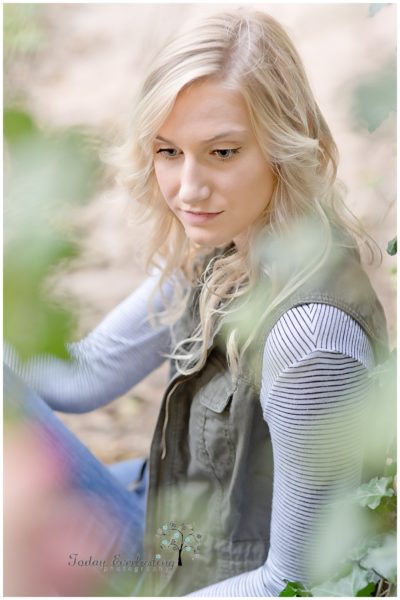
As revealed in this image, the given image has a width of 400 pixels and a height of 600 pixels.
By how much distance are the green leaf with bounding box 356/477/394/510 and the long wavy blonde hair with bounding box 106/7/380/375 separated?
277mm

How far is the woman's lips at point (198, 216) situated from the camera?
108 cm

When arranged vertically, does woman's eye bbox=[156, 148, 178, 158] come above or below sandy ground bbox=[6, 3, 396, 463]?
below

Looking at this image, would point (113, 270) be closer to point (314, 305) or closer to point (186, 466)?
point (186, 466)

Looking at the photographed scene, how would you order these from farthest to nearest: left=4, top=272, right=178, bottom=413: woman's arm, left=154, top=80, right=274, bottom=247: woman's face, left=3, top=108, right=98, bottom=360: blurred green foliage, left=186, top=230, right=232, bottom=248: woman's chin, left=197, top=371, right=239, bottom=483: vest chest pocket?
left=4, top=272, right=178, bottom=413: woman's arm < left=197, top=371, right=239, bottom=483: vest chest pocket < left=186, top=230, right=232, bottom=248: woman's chin < left=154, top=80, right=274, bottom=247: woman's face < left=3, top=108, right=98, bottom=360: blurred green foliage

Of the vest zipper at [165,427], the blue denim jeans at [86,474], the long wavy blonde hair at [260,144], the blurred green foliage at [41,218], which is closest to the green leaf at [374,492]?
the long wavy blonde hair at [260,144]

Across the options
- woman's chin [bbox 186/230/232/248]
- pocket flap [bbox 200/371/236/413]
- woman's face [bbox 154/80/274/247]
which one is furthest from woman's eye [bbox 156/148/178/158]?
pocket flap [bbox 200/371/236/413]

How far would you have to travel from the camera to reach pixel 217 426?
4.02 ft

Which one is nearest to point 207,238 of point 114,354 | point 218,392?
point 218,392

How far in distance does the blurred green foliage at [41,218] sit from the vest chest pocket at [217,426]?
0.71 metres

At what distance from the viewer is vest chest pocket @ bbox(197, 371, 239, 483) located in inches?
47.6

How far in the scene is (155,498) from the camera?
4.45ft

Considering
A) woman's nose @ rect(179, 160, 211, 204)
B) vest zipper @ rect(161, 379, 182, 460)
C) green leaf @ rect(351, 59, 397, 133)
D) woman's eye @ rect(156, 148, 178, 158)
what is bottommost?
vest zipper @ rect(161, 379, 182, 460)

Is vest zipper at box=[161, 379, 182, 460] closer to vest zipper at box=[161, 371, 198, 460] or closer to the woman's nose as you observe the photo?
vest zipper at box=[161, 371, 198, 460]

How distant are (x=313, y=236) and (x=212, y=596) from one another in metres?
0.65
